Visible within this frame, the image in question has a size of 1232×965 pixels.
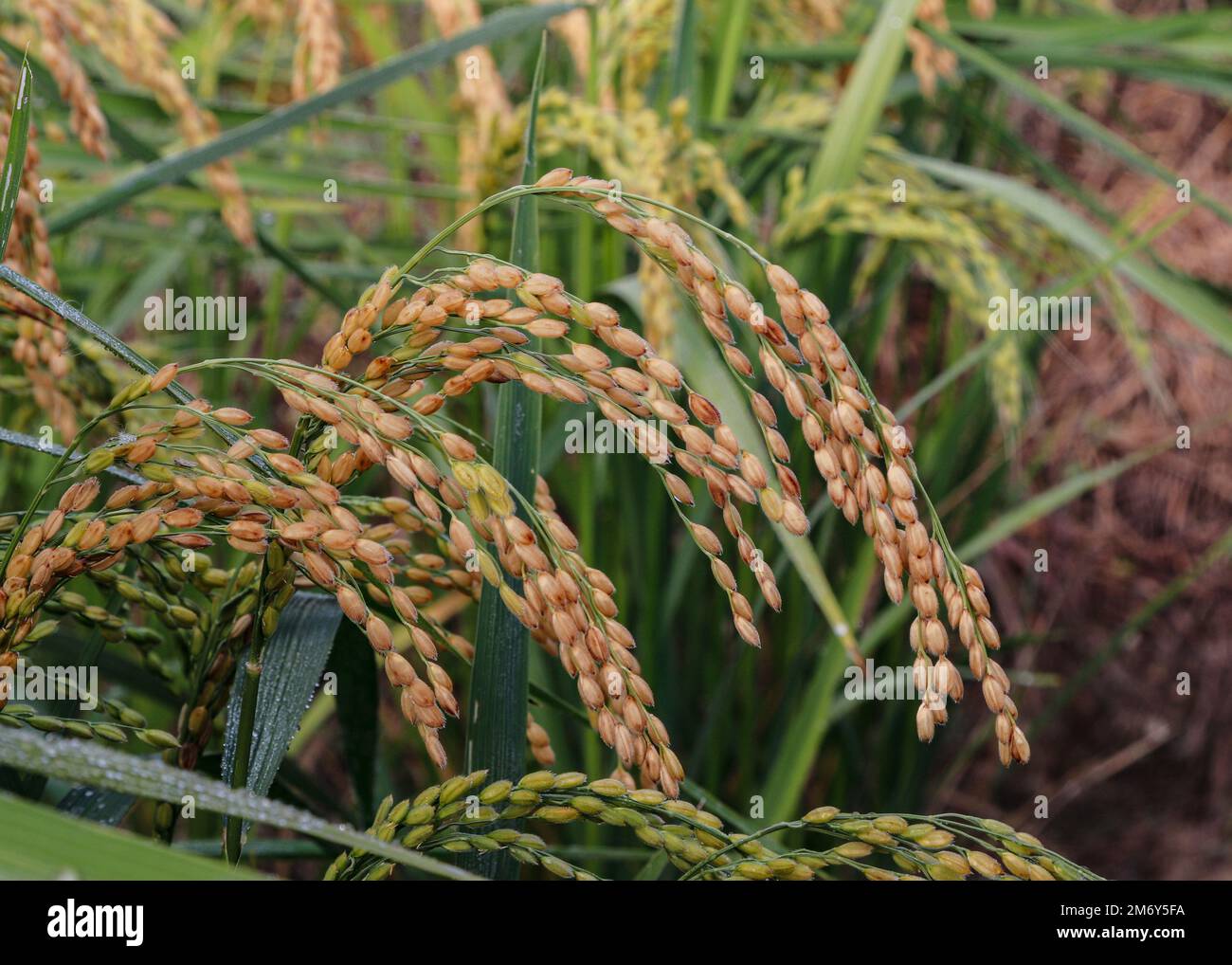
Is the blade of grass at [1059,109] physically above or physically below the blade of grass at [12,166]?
above

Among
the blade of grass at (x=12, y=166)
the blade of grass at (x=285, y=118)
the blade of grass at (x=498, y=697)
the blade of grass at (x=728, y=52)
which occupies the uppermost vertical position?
the blade of grass at (x=728, y=52)

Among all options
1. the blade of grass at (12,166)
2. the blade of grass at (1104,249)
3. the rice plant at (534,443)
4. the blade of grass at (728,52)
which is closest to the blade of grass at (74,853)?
the rice plant at (534,443)

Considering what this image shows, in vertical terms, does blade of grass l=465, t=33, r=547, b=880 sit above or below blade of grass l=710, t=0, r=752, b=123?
below

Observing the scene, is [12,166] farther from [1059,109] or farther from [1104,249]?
[1059,109]

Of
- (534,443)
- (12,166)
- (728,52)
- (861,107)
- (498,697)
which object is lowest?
(498,697)

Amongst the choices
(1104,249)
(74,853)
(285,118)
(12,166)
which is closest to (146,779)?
(74,853)

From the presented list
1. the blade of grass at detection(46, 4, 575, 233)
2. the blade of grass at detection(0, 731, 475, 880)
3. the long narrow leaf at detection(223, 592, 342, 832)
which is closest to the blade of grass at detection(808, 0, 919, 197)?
the blade of grass at detection(46, 4, 575, 233)

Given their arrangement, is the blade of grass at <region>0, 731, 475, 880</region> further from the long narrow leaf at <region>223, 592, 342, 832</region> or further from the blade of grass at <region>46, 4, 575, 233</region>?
the blade of grass at <region>46, 4, 575, 233</region>

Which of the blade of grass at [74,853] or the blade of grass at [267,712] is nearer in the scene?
the blade of grass at [74,853]

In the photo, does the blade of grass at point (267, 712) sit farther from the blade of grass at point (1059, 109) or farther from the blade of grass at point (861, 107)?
the blade of grass at point (1059, 109)

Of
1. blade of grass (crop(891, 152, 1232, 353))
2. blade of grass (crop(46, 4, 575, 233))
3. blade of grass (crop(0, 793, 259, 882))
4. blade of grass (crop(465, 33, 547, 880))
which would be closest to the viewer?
blade of grass (crop(0, 793, 259, 882))
